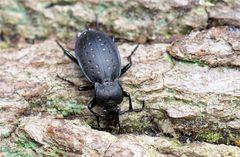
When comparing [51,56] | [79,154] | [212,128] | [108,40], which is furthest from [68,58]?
[212,128]

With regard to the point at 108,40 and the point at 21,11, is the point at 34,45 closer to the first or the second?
the point at 21,11

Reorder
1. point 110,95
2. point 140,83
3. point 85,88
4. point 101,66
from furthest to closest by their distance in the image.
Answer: point 101,66
point 85,88
point 140,83
point 110,95

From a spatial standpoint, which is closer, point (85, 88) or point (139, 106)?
point (139, 106)

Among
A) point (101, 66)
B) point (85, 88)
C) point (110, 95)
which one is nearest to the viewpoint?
point (110, 95)

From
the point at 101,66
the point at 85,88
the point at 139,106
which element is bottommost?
the point at 139,106

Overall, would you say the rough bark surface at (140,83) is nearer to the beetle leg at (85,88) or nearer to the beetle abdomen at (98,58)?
the beetle leg at (85,88)

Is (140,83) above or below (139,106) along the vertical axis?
above

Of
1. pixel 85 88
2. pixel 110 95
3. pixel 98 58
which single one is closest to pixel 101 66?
pixel 98 58

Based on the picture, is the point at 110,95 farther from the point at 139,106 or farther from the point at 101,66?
the point at 101,66
